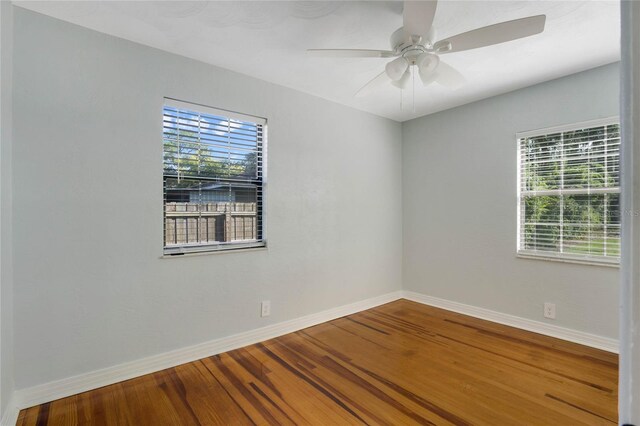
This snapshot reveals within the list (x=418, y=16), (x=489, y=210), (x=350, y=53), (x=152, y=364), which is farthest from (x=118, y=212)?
(x=489, y=210)

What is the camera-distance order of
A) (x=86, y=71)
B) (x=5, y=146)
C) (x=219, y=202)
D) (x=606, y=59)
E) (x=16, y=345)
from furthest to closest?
1. (x=219, y=202)
2. (x=606, y=59)
3. (x=86, y=71)
4. (x=16, y=345)
5. (x=5, y=146)

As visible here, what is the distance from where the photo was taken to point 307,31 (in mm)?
2234

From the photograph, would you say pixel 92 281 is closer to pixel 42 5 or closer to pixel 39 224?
pixel 39 224

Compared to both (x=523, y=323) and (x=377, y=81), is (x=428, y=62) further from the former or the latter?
(x=523, y=323)

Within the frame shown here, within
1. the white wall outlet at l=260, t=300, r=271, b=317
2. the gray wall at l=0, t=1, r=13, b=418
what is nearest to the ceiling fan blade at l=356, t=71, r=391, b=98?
the white wall outlet at l=260, t=300, r=271, b=317

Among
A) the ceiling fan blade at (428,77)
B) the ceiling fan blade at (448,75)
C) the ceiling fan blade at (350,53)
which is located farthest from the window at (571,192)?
the ceiling fan blade at (350,53)

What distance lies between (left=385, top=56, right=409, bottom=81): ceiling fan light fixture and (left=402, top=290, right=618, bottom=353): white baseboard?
2.79 metres

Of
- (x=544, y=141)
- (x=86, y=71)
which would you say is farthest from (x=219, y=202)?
(x=544, y=141)

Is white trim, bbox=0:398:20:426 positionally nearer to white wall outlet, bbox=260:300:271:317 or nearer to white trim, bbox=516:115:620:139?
white wall outlet, bbox=260:300:271:317

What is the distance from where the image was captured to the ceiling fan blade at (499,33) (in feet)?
5.41

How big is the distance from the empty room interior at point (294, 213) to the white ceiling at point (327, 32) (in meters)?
0.02

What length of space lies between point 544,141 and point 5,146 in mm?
4251

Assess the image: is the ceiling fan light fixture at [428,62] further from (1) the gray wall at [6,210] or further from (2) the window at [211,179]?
(1) the gray wall at [6,210]

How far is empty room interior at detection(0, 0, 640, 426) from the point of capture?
200 centimetres
